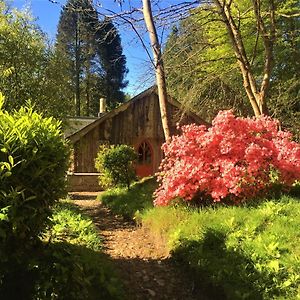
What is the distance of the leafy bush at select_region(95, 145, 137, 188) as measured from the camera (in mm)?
14062

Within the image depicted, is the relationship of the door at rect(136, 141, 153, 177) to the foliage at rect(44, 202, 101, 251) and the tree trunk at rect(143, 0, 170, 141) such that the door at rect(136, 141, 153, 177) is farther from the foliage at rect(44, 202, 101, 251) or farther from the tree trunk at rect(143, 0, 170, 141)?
the foliage at rect(44, 202, 101, 251)

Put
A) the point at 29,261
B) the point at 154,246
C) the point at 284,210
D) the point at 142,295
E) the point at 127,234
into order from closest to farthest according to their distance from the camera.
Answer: the point at 29,261 < the point at 142,295 < the point at 284,210 < the point at 154,246 < the point at 127,234

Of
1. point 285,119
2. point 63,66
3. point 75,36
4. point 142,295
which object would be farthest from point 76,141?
point 75,36

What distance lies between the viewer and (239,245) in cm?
550

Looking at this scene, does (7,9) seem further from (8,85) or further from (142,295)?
(142,295)

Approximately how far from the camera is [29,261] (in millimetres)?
3805

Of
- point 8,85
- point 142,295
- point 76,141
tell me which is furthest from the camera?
point 76,141

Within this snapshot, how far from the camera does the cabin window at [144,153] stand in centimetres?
2123

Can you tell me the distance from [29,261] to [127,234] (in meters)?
4.23

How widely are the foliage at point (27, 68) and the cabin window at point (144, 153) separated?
321 inches

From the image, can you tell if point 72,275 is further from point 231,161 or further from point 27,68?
point 27,68

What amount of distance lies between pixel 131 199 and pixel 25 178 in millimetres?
7748

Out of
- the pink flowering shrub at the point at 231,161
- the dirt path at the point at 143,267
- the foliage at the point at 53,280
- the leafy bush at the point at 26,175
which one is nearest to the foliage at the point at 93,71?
the pink flowering shrub at the point at 231,161

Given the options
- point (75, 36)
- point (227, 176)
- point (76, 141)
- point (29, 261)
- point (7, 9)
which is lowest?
point (29, 261)
